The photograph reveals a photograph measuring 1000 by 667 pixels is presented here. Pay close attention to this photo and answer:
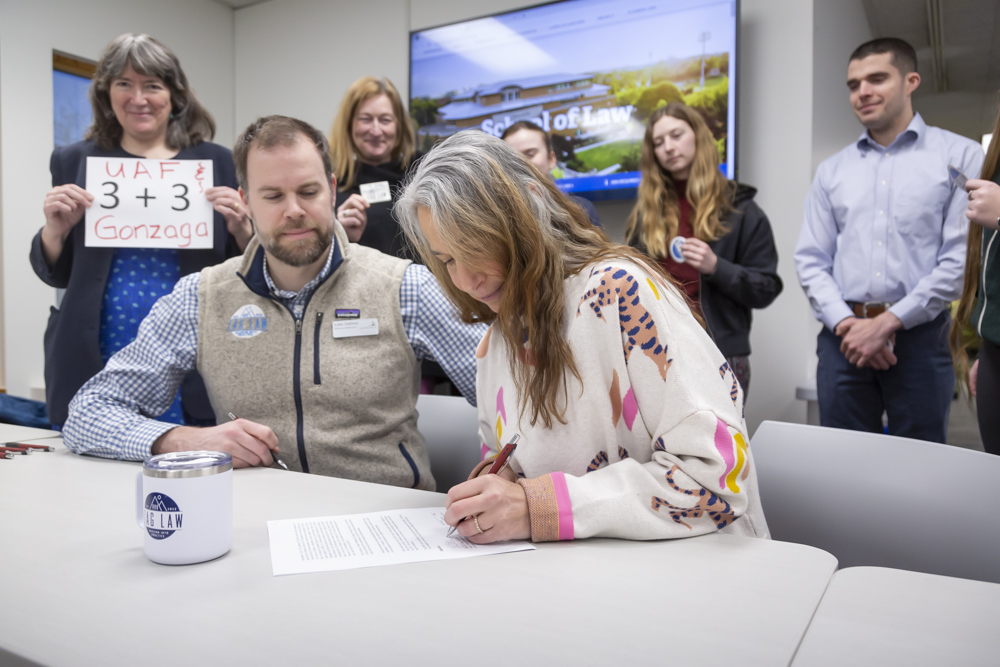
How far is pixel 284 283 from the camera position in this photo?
1592 mm

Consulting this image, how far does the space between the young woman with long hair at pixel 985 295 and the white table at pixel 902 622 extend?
4.05ft

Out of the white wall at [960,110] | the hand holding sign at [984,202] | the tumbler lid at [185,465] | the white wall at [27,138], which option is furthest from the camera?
the white wall at [960,110]

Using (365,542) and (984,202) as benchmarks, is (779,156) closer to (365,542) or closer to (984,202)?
(984,202)

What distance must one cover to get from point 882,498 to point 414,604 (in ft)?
2.62

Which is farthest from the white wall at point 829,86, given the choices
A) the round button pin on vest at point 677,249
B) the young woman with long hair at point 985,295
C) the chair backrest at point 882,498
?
the chair backrest at point 882,498

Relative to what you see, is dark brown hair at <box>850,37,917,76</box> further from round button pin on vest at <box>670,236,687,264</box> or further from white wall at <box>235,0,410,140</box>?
white wall at <box>235,0,410,140</box>

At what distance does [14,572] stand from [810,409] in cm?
309

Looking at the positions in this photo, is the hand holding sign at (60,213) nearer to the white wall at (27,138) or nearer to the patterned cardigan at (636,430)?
the patterned cardigan at (636,430)

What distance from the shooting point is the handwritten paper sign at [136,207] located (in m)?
1.73

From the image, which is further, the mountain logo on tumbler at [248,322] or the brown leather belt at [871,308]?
the brown leather belt at [871,308]

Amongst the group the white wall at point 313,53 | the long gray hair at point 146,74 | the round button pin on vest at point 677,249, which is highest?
the white wall at point 313,53

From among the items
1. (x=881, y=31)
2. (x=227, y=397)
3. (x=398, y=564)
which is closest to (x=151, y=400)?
(x=227, y=397)

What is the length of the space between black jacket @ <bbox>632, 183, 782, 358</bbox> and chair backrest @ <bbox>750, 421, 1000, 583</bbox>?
4.10 feet

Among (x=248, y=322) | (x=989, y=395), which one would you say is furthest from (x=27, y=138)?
(x=989, y=395)
